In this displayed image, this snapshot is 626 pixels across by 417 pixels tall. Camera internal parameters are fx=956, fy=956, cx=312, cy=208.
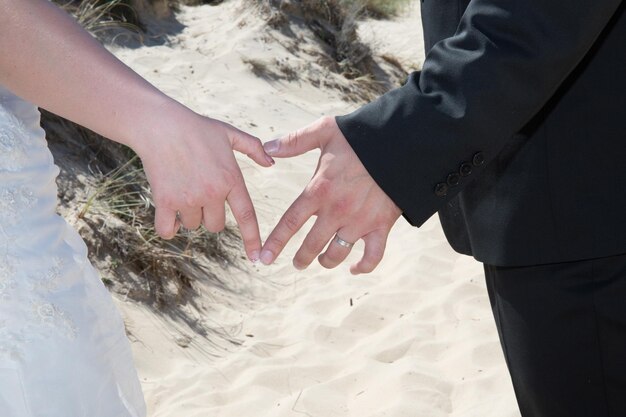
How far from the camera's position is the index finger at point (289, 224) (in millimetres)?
1764

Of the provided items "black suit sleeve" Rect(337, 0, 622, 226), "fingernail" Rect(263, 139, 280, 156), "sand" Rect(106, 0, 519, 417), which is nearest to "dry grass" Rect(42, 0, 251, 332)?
"sand" Rect(106, 0, 519, 417)

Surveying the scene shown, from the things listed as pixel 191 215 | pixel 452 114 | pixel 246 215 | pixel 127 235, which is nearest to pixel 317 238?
pixel 246 215

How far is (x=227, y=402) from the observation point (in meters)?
3.45

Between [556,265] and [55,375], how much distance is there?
881 millimetres

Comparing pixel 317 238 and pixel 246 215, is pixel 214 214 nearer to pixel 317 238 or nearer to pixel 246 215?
pixel 246 215

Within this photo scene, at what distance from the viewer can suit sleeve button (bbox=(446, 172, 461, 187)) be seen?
166 cm

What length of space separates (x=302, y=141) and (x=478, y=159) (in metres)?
0.36

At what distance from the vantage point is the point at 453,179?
1.66m

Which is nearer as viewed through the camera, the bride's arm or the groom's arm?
the bride's arm

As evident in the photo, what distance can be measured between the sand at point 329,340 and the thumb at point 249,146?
1.70 metres

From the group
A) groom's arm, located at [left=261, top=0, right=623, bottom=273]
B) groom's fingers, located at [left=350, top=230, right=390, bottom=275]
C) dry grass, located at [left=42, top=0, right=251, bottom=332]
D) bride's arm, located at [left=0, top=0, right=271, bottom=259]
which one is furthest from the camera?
dry grass, located at [left=42, top=0, right=251, bottom=332]

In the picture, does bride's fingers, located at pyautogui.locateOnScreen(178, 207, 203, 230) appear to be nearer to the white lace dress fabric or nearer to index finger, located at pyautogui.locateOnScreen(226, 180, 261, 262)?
index finger, located at pyautogui.locateOnScreen(226, 180, 261, 262)

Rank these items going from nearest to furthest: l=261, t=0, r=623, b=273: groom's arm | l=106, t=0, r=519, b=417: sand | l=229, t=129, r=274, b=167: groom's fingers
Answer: l=261, t=0, r=623, b=273: groom's arm
l=229, t=129, r=274, b=167: groom's fingers
l=106, t=0, r=519, b=417: sand

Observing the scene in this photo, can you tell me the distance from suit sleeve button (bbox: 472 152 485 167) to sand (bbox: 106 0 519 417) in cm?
172
